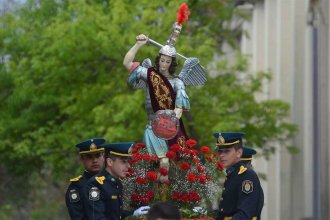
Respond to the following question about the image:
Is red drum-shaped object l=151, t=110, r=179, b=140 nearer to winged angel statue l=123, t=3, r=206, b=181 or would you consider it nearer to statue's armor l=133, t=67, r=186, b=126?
winged angel statue l=123, t=3, r=206, b=181

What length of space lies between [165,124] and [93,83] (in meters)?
16.9

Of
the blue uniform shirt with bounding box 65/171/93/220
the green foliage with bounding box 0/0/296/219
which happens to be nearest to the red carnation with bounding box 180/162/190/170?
the blue uniform shirt with bounding box 65/171/93/220

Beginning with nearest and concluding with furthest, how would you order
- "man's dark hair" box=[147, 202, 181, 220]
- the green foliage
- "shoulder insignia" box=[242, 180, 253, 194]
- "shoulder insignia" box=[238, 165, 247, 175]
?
"man's dark hair" box=[147, 202, 181, 220], "shoulder insignia" box=[242, 180, 253, 194], "shoulder insignia" box=[238, 165, 247, 175], the green foliage

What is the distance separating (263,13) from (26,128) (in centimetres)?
1354

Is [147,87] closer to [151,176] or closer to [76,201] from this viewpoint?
[151,176]

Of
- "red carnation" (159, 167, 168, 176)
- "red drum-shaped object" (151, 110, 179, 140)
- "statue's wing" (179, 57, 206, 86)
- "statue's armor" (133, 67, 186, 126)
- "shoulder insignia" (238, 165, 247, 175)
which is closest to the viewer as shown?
"shoulder insignia" (238, 165, 247, 175)

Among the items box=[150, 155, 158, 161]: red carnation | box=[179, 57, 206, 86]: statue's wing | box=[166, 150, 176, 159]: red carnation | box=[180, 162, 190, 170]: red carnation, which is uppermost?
box=[179, 57, 206, 86]: statue's wing

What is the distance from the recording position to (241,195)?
15.4 metres

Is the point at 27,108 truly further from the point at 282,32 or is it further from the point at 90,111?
the point at 282,32

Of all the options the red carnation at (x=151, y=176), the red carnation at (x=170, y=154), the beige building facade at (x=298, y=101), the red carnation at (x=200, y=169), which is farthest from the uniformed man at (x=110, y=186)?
the beige building facade at (x=298, y=101)

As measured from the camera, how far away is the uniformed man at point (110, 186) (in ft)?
50.9

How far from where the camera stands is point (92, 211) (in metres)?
15.6

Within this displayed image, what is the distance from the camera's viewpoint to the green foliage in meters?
32.6

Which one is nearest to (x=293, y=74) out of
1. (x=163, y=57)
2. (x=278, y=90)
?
(x=278, y=90)
